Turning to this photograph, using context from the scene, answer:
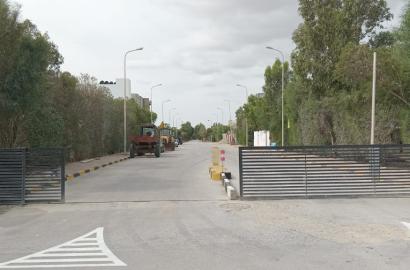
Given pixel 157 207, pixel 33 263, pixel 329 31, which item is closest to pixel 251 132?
pixel 329 31

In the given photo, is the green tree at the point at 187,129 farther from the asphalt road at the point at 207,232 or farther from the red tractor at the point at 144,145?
the asphalt road at the point at 207,232

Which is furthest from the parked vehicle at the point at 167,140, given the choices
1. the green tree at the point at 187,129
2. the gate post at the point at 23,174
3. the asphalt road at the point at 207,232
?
the green tree at the point at 187,129

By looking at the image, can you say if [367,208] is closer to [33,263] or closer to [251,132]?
[33,263]

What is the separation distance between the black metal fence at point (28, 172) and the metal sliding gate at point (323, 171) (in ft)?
16.3

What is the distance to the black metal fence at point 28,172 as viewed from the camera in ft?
44.6

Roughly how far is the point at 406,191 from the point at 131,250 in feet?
29.9

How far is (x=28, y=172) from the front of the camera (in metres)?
13.7

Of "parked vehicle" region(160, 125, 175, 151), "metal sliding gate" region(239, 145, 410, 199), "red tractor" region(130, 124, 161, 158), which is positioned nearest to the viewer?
"metal sliding gate" region(239, 145, 410, 199)

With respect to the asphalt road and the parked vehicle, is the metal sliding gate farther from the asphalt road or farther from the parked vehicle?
the parked vehicle

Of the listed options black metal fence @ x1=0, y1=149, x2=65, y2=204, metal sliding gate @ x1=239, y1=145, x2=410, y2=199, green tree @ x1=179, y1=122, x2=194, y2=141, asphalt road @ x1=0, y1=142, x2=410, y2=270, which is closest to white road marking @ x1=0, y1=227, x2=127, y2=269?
asphalt road @ x1=0, y1=142, x2=410, y2=270

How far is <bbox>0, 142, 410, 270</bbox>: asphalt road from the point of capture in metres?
7.67

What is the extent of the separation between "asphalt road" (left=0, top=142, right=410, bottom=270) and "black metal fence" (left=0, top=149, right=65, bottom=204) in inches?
20.0

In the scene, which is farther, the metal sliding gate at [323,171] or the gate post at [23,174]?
the metal sliding gate at [323,171]

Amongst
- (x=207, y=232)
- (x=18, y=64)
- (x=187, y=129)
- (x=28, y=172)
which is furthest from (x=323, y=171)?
(x=187, y=129)
